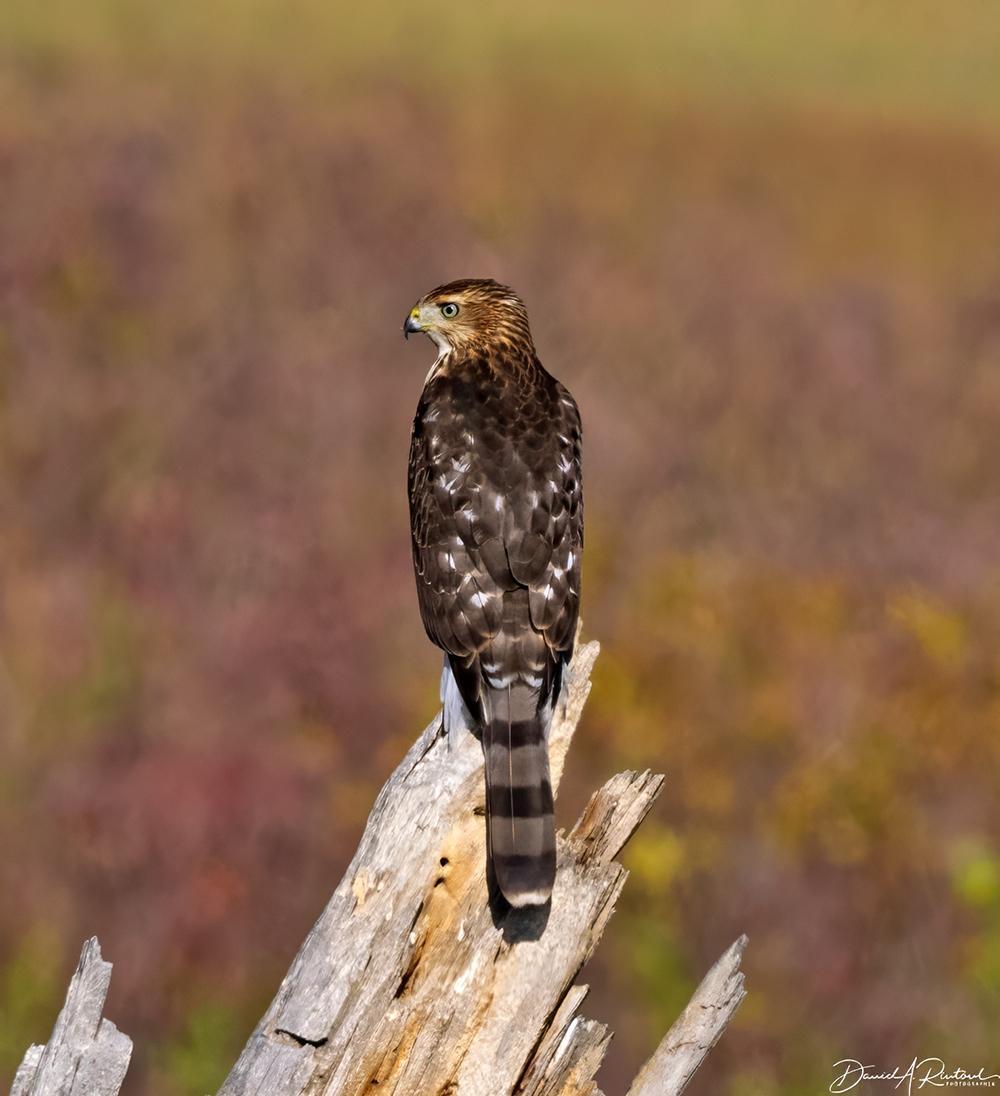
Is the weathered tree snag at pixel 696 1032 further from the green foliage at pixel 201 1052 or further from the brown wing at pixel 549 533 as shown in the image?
the green foliage at pixel 201 1052

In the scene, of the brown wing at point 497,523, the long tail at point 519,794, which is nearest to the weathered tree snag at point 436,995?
the long tail at point 519,794

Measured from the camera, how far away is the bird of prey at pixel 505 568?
463 centimetres

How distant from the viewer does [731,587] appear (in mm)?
11125

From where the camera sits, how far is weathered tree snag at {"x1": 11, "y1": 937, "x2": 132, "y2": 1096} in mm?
3938

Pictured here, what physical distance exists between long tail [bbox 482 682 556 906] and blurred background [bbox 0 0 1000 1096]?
12.0 ft

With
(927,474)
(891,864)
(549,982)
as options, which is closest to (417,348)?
(927,474)

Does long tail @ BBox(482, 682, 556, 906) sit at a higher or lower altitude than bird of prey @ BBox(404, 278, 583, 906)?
lower

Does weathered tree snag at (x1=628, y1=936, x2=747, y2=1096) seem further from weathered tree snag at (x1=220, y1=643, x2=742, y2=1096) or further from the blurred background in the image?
the blurred background

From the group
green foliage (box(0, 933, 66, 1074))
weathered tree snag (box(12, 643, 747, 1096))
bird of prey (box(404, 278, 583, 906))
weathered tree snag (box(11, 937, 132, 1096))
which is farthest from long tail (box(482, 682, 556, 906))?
green foliage (box(0, 933, 66, 1074))

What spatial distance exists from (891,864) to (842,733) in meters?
1.03

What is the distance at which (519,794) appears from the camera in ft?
15.2

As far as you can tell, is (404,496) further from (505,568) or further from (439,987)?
(439,987)
